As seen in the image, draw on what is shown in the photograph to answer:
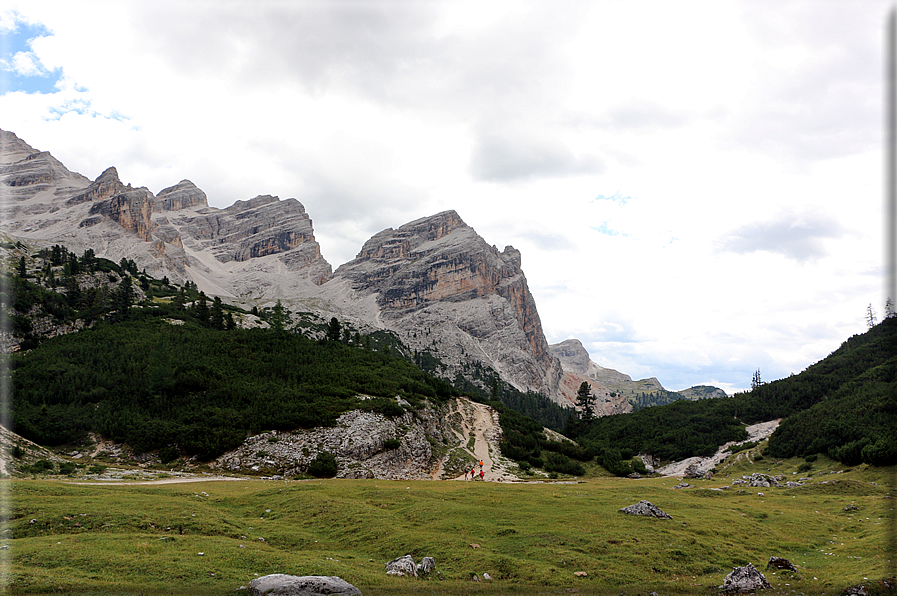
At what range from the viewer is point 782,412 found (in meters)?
101

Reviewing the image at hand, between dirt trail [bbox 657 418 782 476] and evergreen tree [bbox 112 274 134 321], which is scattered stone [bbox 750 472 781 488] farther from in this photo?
evergreen tree [bbox 112 274 134 321]

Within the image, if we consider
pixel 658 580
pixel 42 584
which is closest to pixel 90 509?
pixel 42 584

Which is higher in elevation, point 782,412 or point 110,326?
point 110,326

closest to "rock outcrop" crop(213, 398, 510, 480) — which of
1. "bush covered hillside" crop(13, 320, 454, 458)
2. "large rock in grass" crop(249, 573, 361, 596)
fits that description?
"bush covered hillside" crop(13, 320, 454, 458)

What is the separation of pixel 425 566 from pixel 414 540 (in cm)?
482

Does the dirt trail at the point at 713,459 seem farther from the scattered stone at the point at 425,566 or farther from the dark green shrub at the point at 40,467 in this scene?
the dark green shrub at the point at 40,467

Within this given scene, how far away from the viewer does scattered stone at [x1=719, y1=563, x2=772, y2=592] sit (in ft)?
61.7

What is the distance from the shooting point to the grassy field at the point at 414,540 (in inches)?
726

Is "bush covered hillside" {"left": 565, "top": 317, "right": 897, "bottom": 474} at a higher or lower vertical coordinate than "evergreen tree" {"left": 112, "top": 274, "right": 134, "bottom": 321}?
lower

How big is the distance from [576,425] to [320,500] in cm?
10917

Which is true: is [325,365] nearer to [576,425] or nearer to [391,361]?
[391,361]

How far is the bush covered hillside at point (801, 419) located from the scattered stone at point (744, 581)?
52.0 metres

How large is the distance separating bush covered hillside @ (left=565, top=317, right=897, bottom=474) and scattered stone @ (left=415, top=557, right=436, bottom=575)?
62.8 m

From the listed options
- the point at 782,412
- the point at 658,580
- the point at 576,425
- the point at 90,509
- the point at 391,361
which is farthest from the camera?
A: the point at 576,425
